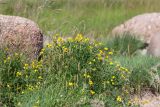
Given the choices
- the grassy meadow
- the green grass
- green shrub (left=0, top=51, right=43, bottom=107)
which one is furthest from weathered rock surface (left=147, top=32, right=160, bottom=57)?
green shrub (left=0, top=51, right=43, bottom=107)

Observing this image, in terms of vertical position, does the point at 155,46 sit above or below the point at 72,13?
below

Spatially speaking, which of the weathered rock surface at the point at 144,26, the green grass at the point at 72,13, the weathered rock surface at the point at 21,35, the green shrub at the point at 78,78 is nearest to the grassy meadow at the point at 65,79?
the green shrub at the point at 78,78

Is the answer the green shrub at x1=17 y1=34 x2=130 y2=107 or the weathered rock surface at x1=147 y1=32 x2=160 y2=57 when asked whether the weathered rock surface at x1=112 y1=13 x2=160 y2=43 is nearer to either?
the weathered rock surface at x1=147 y1=32 x2=160 y2=57

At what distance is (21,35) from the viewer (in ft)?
26.3

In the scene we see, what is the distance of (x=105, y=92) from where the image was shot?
22.8 ft

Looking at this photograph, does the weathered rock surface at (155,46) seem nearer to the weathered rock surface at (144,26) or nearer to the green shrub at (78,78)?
the weathered rock surface at (144,26)

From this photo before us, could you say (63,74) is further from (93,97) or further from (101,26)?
(101,26)

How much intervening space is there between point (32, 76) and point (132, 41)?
19.7ft

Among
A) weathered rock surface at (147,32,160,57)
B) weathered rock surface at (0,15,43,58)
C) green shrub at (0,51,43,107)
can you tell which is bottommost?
weathered rock surface at (147,32,160,57)

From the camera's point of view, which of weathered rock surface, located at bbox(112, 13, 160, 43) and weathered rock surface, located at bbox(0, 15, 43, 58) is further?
weathered rock surface, located at bbox(112, 13, 160, 43)

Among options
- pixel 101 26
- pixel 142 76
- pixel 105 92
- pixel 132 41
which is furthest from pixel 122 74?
pixel 101 26

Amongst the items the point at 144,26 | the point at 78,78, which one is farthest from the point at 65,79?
the point at 144,26

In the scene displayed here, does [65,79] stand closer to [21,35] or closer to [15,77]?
[15,77]

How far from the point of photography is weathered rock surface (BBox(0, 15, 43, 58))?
25.7ft
